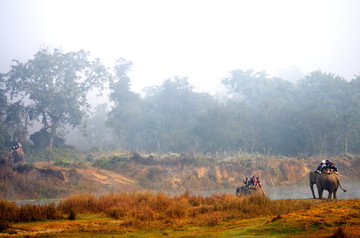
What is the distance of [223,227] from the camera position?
39.5ft

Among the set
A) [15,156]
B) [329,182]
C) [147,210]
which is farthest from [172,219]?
[15,156]

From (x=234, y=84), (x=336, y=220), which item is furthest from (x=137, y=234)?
(x=234, y=84)

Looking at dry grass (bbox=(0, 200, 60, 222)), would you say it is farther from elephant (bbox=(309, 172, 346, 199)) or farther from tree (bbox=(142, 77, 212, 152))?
tree (bbox=(142, 77, 212, 152))

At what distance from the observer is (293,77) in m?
154

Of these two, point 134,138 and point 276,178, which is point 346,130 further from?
point 134,138

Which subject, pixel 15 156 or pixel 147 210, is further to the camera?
pixel 15 156

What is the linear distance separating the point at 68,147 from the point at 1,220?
47498 mm

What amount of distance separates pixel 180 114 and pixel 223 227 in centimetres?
6096

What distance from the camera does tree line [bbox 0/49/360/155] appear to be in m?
56.3

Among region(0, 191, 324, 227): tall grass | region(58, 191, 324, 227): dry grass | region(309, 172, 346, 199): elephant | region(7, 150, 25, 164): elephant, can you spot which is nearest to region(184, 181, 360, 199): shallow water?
region(309, 172, 346, 199): elephant

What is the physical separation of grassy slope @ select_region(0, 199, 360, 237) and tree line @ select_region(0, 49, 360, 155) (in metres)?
42.8

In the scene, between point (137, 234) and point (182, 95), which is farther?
point (182, 95)

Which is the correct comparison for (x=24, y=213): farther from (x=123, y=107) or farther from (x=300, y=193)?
(x=123, y=107)

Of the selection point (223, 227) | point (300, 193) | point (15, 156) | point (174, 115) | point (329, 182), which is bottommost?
point (300, 193)
